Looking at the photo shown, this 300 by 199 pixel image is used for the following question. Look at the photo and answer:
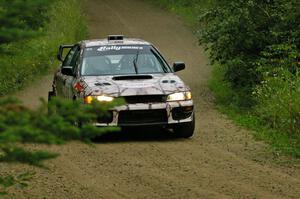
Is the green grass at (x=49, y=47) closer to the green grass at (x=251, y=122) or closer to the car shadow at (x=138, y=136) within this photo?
the car shadow at (x=138, y=136)

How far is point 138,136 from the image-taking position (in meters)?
13.9

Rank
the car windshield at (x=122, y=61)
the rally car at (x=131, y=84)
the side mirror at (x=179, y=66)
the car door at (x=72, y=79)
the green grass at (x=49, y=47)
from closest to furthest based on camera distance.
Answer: the rally car at (x=131, y=84)
the car door at (x=72, y=79)
the car windshield at (x=122, y=61)
the side mirror at (x=179, y=66)
the green grass at (x=49, y=47)

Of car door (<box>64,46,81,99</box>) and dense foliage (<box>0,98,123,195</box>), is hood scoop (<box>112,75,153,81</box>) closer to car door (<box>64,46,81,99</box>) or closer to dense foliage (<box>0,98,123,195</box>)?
car door (<box>64,46,81,99</box>)

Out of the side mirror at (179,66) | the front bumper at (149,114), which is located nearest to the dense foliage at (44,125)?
the front bumper at (149,114)

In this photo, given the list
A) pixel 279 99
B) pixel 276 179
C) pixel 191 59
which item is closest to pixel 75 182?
pixel 276 179

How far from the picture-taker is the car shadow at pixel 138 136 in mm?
13375

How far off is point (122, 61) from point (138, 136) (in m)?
1.29

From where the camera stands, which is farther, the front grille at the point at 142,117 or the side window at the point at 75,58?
the side window at the point at 75,58

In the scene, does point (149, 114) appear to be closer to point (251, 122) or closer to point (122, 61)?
point (122, 61)

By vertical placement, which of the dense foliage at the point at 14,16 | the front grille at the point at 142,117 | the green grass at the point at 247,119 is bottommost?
the green grass at the point at 247,119

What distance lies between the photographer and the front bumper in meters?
12.8

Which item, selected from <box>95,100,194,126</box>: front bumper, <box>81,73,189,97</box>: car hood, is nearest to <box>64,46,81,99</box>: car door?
<box>81,73,189,97</box>: car hood

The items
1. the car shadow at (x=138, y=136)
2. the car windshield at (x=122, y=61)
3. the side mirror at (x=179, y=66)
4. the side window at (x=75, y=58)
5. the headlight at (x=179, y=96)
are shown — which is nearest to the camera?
the headlight at (x=179, y=96)

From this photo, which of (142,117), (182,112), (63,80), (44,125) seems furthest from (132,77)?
(44,125)
